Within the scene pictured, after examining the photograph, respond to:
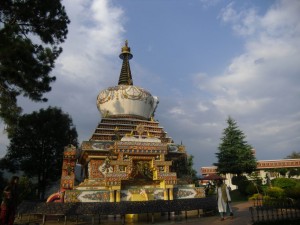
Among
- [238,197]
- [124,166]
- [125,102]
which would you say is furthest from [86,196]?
[238,197]

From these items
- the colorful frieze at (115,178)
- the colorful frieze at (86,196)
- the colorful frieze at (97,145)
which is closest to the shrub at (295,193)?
the colorful frieze at (115,178)

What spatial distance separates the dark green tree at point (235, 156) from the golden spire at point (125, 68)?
13.2 metres

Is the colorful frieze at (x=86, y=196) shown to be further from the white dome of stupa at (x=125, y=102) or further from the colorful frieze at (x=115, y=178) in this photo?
the white dome of stupa at (x=125, y=102)

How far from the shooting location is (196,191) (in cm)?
2042

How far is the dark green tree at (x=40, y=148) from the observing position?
2878cm

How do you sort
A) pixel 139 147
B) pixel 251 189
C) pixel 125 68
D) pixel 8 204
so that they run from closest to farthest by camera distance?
pixel 8 204
pixel 139 147
pixel 251 189
pixel 125 68

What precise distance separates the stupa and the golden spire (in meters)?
6.31

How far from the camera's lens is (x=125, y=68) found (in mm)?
32719

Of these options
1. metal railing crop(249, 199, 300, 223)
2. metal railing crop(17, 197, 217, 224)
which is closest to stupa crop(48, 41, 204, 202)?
metal railing crop(17, 197, 217, 224)

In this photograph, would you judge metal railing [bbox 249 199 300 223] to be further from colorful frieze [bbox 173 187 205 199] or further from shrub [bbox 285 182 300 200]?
shrub [bbox 285 182 300 200]

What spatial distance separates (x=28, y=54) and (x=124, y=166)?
951 cm

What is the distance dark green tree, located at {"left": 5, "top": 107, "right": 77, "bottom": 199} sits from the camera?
28.8 metres

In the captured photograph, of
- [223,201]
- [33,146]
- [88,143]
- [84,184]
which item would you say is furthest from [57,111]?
[223,201]

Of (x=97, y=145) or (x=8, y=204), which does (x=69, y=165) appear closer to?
(x=97, y=145)
